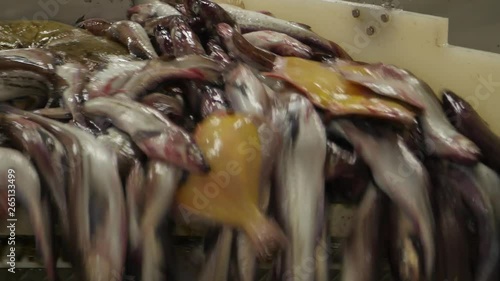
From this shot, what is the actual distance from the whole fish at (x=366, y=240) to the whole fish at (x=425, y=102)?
0.69 feet

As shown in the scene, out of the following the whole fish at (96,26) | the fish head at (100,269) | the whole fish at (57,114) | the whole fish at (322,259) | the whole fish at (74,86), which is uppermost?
the whole fish at (74,86)

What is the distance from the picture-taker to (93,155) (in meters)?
1.22

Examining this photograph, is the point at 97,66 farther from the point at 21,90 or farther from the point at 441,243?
the point at 441,243

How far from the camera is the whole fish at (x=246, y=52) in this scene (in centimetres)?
167

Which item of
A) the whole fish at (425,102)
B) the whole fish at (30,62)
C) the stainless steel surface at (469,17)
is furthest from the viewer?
the stainless steel surface at (469,17)

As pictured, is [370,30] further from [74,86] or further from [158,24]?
[74,86]

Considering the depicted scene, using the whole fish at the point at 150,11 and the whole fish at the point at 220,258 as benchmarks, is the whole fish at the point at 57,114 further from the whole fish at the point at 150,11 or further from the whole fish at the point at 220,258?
the whole fish at the point at 150,11

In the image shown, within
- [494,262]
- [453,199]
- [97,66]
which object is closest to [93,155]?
[97,66]

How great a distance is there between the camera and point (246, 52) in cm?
169

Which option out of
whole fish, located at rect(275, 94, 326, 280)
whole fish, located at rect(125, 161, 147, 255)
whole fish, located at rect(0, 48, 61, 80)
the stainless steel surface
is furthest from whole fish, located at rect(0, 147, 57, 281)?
the stainless steel surface

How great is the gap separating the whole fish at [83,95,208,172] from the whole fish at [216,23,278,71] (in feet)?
1.45

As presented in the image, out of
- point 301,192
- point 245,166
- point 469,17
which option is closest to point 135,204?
point 245,166

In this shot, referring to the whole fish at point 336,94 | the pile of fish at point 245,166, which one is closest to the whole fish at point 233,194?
the pile of fish at point 245,166

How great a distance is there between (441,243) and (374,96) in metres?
0.39
